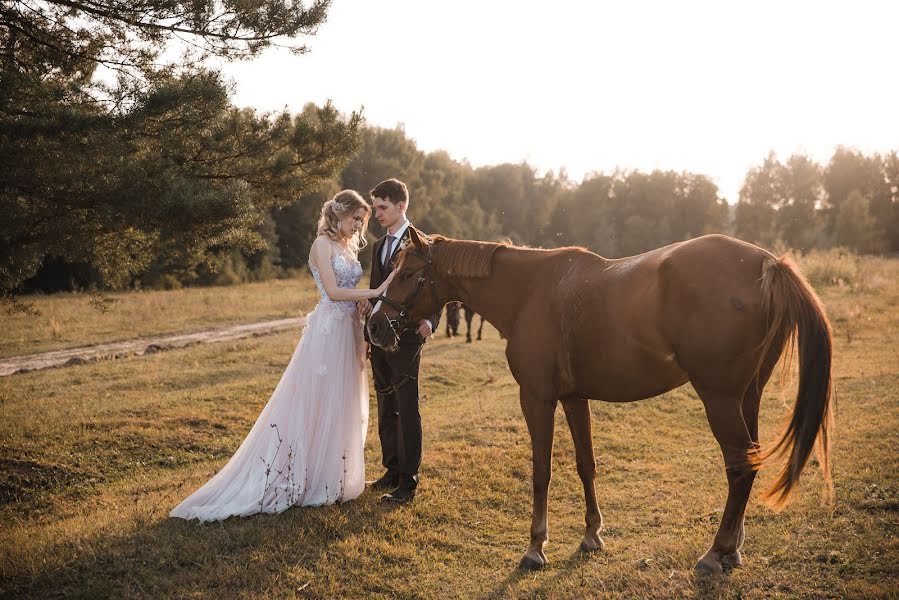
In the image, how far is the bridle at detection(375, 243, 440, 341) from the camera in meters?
5.08

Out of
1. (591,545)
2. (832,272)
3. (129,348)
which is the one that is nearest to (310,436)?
(591,545)

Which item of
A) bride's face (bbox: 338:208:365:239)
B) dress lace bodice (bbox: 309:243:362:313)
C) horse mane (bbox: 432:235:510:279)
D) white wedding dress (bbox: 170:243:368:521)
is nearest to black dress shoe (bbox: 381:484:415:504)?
white wedding dress (bbox: 170:243:368:521)

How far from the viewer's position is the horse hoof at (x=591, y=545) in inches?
187

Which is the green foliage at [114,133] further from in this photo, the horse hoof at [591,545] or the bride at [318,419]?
the horse hoof at [591,545]

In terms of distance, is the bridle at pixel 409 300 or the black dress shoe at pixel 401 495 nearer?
the bridle at pixel 409 300

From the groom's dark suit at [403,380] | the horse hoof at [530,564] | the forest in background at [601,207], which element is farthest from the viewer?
the forest in background at [601,207]

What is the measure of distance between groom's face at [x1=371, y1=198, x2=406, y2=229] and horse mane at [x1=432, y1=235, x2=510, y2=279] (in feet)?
1.69

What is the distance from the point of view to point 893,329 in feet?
48.7

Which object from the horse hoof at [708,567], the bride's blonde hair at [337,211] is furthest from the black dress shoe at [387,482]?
the horse hoof at [708,567]

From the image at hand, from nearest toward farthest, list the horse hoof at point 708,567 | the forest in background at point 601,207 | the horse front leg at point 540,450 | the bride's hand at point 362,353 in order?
the horse hoof at point 708,567
the horse front leg at point 540,450
the bride's hand at point 362,353
the forest in background at point 601,207

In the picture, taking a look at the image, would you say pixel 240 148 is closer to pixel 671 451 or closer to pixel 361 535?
pixel 361 535

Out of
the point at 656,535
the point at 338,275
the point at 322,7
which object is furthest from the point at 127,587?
the point at 322,7

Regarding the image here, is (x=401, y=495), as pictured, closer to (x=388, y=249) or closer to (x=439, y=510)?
(x=439, y=510)

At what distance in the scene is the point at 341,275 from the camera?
561 centimetres
